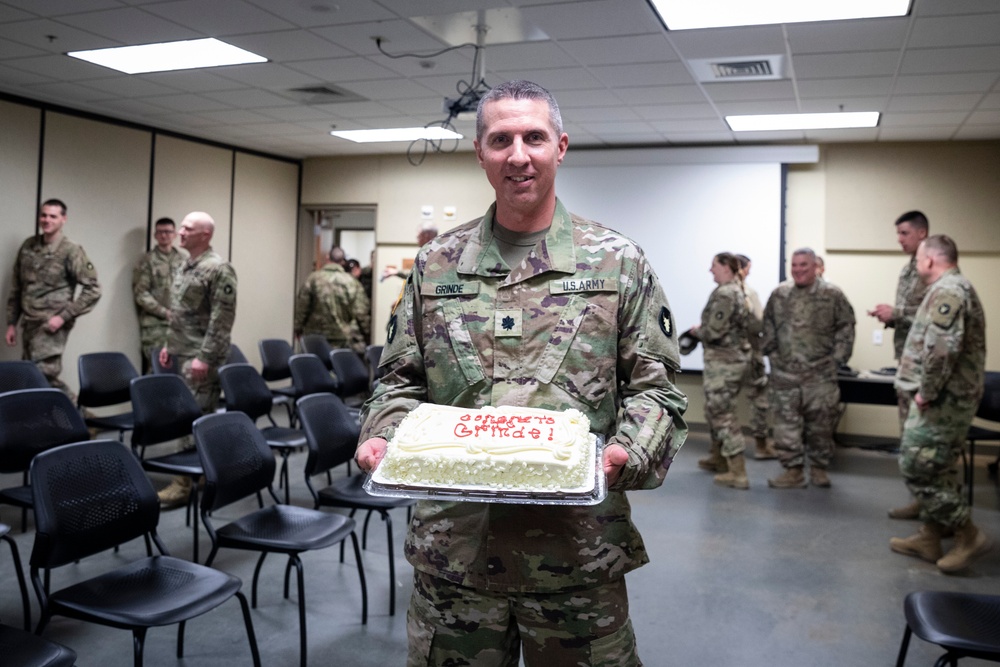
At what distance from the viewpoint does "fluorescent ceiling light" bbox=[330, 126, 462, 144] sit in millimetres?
7652

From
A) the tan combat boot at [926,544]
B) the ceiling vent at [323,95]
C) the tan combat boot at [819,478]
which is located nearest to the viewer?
the tan combat boot at [926,544]

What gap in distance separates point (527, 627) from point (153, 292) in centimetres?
699

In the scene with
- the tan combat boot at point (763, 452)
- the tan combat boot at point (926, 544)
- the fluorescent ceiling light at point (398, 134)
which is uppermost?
the fluorescent ceiling light at point (398, 134)

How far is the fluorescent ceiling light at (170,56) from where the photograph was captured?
5.02 m

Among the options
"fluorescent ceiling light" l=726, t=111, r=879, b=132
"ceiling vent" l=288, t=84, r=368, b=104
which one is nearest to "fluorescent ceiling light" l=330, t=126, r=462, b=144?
"ceiling vent" l=288, t=84, r=368, b=104

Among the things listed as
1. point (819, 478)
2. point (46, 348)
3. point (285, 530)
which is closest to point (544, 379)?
point (285, 530)

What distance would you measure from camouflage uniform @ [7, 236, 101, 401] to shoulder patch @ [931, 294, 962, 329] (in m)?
5.94

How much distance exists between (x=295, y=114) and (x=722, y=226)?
420cm

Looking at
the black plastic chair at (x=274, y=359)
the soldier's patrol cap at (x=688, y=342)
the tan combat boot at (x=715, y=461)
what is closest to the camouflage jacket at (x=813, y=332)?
the tan combat boot at (x=715, y=461)

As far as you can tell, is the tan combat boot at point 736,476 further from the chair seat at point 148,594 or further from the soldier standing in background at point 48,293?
the soldier standing in background at point 48,293

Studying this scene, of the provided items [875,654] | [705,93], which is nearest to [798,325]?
[705,93]

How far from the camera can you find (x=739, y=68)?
5078 millimetres

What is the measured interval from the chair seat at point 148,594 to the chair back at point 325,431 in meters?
0.94

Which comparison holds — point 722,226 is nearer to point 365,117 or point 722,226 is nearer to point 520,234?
point 365,117
